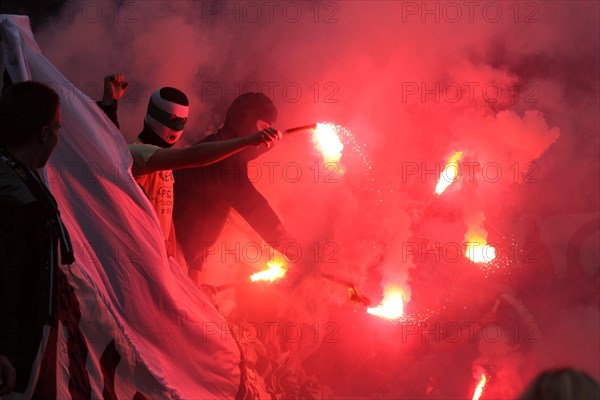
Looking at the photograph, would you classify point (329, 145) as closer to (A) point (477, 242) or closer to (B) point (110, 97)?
(A) point (477, 242)

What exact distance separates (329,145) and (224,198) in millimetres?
1508

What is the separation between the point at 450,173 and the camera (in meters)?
6.63

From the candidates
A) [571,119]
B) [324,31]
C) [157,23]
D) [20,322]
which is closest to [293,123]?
[324,31]

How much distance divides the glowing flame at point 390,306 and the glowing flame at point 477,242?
3.11 feet

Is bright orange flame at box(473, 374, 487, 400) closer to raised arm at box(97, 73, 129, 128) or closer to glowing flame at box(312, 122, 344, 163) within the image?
glowing flame at box(312, 122, 344, 163)

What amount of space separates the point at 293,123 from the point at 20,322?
4.53 metres

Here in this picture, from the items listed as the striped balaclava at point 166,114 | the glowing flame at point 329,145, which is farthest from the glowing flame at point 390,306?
the striped balaclava at point 166,114

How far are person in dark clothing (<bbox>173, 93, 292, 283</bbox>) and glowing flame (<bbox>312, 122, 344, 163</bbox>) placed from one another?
0.92 m

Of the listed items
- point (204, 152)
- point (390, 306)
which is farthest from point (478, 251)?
point (204, 152)

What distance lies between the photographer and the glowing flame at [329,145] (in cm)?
638

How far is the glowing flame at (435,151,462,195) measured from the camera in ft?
21.6

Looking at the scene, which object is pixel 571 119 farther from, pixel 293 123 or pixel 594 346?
pixel 293 123

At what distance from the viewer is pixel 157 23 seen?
6445 millimetres

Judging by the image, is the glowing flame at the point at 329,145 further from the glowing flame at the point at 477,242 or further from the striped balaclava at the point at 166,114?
the striped balaclava at the point at 166,114
